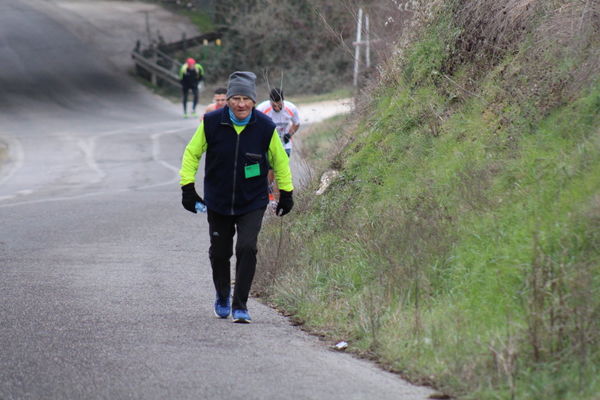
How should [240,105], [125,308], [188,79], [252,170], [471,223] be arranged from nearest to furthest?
[471,223], [240,105], [252,170], [125,308], [188,79]

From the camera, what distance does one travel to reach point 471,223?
7.68m

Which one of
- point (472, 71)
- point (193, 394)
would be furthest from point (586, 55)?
point (193, 394)

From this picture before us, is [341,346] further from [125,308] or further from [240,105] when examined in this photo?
[125,308]

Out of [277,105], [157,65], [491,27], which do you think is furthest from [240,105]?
[157,65]

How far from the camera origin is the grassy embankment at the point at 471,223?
232 inches

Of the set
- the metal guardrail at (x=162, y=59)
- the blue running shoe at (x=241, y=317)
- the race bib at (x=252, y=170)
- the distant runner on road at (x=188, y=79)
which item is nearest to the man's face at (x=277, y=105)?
the race bib at (x=252, y=170)

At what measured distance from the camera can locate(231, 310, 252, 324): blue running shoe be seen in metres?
7.93

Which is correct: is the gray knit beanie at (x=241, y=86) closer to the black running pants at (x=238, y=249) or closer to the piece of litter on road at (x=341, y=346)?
the black running pants at (x=238, y=249)

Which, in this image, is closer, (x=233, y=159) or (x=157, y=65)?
(x=233, y=159)

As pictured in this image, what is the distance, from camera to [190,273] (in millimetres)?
10594

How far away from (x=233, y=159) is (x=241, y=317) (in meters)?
1.20

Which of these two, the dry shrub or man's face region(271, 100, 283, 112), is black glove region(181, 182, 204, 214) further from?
man's face region(271, 100, 283, 112)

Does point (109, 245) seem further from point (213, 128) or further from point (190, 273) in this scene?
point (213, 128)

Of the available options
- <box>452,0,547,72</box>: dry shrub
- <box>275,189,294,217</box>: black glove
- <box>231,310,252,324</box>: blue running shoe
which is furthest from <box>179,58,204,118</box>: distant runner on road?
<box>231,310,252,324</box>: blue running shoe
